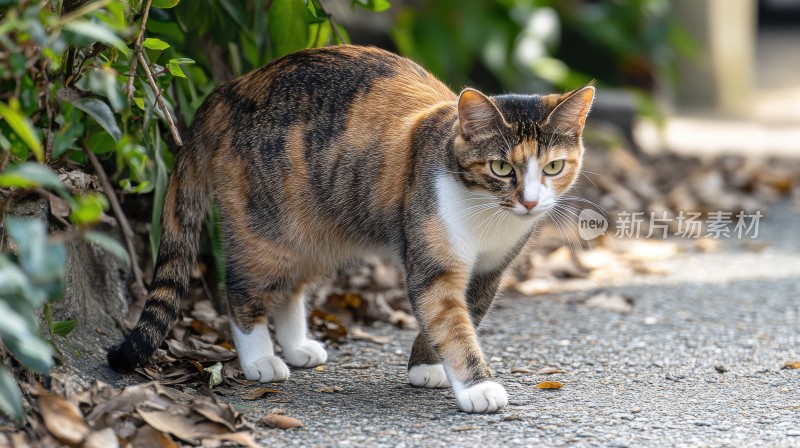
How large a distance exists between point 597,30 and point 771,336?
494 centimetres

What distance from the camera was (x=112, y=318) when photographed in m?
3.53

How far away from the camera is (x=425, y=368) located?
10.9ft

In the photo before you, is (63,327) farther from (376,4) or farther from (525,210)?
(376,4)

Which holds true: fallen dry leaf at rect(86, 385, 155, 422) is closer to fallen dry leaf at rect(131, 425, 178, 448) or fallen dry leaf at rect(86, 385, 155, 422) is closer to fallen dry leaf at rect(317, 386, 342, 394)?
fallen dry leaf at rect(131, 425, 178, 448)

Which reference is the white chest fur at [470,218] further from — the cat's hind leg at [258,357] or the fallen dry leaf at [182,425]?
the fallen dry leaf at [182,425]

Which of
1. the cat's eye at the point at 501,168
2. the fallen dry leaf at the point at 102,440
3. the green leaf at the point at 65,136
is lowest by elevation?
the fallen dry leaf at the point at 102,440

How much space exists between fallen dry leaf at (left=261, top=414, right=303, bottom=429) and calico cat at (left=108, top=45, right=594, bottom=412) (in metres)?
0.47

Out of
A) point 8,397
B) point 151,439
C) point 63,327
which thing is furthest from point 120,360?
point 8,397

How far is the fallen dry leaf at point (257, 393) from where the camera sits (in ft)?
10.4

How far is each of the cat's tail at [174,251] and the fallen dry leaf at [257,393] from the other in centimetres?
31

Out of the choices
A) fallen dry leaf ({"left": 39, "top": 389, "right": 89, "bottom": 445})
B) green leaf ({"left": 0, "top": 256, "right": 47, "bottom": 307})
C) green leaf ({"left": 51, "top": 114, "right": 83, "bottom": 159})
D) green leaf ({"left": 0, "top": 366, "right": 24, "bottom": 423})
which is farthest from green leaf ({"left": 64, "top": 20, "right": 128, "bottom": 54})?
fallen dry leaf ({"left": 39, "top": 389, "right": 89, "bottom": 445})

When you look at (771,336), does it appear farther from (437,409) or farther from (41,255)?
(41,255)

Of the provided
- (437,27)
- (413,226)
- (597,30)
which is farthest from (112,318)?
(597,30)

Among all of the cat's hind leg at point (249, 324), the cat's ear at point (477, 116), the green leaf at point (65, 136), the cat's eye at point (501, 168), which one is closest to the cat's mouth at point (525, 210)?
the cat's eye at point (501, 168)
